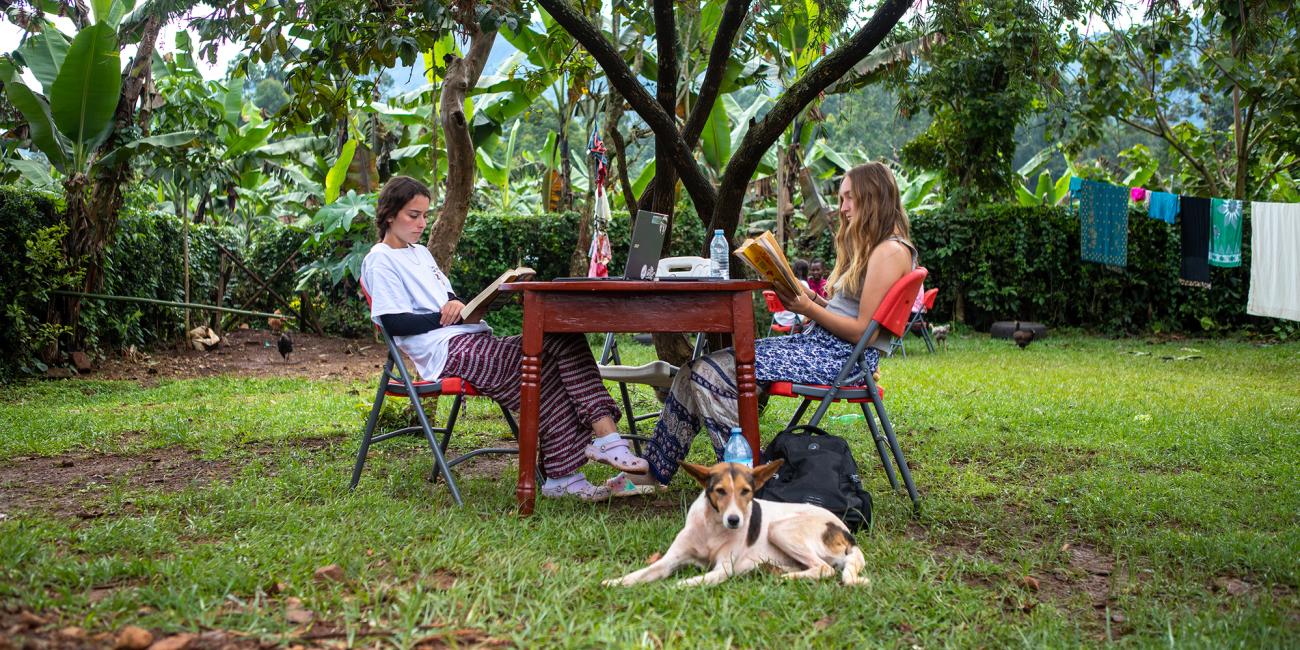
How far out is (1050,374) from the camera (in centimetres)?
892

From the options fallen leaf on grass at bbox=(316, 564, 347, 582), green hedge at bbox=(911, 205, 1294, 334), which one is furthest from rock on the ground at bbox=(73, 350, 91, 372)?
green hedge at bbox=(911, 205, 1294, 334)

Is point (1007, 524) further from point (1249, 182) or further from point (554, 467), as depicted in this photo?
point (1249, 182)

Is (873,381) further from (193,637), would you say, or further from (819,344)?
(193,637)

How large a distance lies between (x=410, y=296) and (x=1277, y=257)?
10.7 metres

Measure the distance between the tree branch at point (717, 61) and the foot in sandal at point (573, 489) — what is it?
7.67ft

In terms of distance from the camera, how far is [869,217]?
13.6 ft

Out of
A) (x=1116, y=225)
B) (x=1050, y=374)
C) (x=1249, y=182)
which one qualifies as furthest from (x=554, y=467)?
(x=1249, y=182)

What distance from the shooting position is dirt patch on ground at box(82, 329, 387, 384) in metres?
9.34

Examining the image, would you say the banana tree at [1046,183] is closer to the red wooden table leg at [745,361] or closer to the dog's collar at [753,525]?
the red wooden table leg at [745,361]

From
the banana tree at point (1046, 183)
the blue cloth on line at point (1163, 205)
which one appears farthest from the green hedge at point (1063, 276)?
the banana tree at point (1046, 183)

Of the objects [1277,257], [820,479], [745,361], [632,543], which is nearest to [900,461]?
[820,479]

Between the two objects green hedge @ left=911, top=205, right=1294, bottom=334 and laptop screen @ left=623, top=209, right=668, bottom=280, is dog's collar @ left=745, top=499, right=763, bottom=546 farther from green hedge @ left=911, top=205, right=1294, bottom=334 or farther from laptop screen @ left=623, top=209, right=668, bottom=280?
green hedge @ left=911, top=205, right=1294, bottom=334

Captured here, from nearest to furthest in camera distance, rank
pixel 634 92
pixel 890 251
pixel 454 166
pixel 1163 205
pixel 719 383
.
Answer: pixel 719 383
pixel 890 251
pixel 634 92
pixel 454 166
pixel 1163 205

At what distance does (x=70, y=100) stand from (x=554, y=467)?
696 cm
